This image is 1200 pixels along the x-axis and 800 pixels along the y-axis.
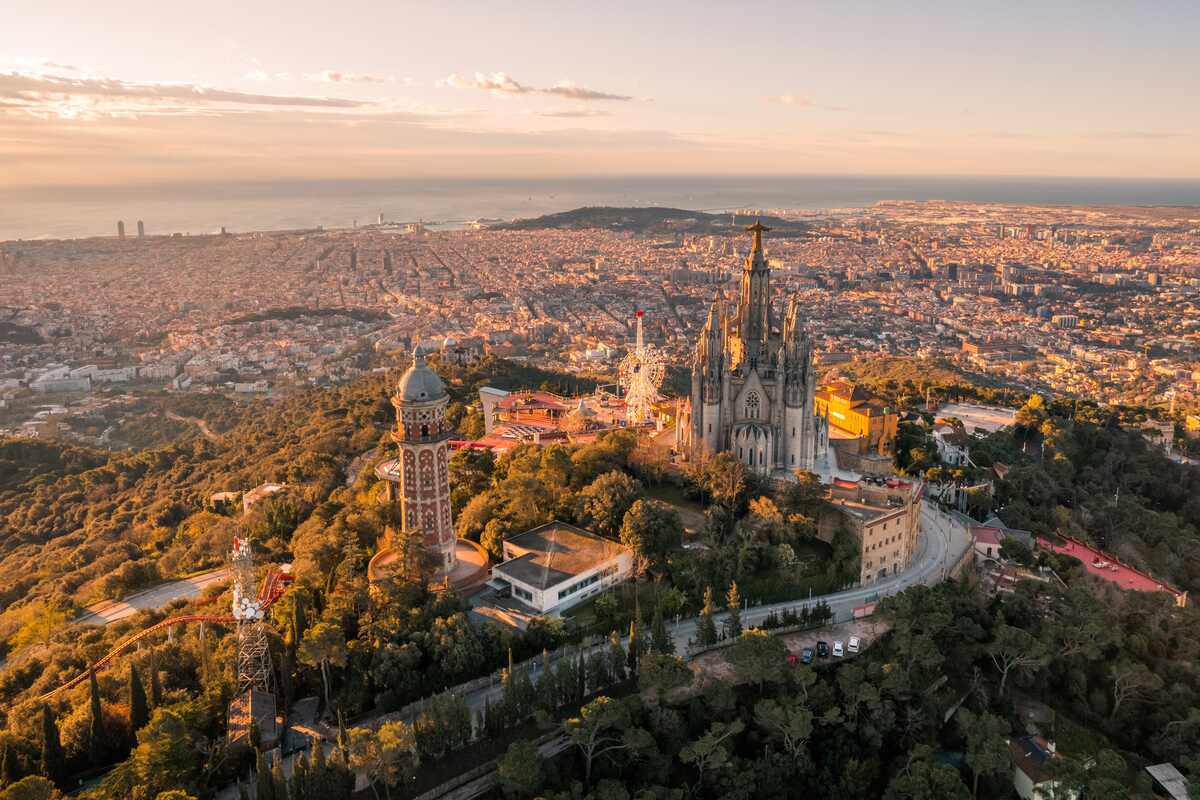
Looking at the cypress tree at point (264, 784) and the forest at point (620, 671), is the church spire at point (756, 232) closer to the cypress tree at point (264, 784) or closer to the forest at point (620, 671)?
the forest at point (620, 671)

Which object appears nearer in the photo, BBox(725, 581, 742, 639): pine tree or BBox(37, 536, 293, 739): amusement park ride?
BBox(37, 536, 293, 739): amusement park ride

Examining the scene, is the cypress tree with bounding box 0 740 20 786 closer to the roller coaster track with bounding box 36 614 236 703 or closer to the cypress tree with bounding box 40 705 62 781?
the cypress tree with bounding box 40 705 62 781

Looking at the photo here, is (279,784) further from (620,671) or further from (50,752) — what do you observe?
(620,671)

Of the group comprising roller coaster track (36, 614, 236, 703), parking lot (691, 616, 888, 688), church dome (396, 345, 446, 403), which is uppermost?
church dome (396, 345, 446, 403)

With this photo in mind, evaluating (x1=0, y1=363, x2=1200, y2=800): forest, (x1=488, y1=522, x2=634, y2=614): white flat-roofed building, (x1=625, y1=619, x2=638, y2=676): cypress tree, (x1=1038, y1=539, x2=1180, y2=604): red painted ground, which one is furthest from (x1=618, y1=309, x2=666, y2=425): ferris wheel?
(x1=625, y1=619, x2=638, y2=676): cypress tree

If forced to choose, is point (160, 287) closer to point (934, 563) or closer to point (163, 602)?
point (163, 602)

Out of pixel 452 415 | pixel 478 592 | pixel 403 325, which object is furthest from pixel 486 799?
pixel 403 325
